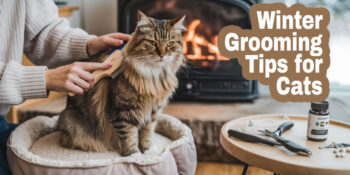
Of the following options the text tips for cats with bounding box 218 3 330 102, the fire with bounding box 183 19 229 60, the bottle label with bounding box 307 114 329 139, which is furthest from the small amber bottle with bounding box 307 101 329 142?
the fire with bounding box 183 19 229 60

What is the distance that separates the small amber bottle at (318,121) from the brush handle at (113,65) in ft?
2.13

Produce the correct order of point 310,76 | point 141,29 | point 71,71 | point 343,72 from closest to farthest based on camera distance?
point 71,71 → point 141,29 → point 310,76 → point 343,72

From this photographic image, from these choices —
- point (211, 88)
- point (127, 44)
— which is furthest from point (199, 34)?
point (127, 44)

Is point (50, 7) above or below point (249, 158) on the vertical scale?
above

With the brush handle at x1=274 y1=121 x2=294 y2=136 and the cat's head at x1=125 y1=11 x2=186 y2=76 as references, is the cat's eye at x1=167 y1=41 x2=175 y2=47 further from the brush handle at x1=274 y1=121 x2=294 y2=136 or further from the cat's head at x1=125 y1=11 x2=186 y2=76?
the brush handle at x1=274 y1=121 x2=294 y2=136

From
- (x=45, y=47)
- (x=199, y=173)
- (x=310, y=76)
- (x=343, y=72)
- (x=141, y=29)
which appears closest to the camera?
(x=141, y=29)

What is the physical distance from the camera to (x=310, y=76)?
133 cm

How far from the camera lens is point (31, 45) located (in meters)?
1.21

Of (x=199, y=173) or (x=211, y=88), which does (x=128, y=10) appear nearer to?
(x=211, y=88)

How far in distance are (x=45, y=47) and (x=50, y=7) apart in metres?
0.16

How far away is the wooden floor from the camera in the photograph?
1732 millimetres

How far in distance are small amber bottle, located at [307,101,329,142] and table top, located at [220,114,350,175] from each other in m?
0.02

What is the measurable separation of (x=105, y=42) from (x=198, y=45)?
90 centimetres

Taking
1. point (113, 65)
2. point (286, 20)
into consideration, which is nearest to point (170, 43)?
point (113, 65)
